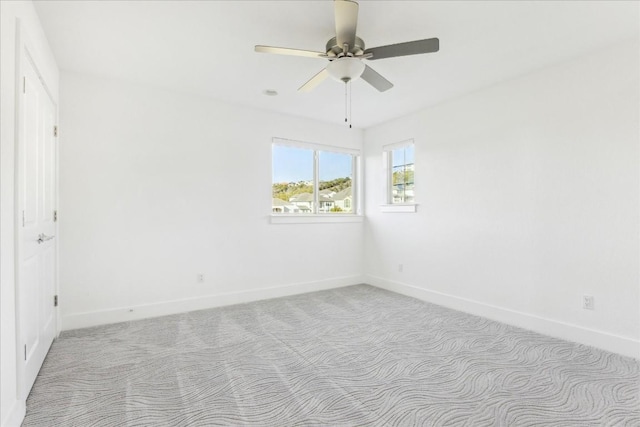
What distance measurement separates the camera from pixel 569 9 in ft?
7.01

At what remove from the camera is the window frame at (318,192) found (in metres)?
4.42

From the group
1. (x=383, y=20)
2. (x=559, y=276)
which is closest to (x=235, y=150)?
(x=383, y=20)

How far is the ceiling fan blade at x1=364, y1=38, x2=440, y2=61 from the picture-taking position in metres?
2.01

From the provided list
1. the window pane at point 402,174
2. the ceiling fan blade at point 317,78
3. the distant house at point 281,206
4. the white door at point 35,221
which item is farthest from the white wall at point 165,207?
the ceiling fan blade at point 317,78

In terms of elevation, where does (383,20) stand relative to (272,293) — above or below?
above

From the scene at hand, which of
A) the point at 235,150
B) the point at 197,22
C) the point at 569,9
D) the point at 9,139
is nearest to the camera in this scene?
the point at 9,139

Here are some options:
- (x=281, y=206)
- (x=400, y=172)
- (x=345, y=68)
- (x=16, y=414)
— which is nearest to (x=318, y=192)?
(x=281, y=206)

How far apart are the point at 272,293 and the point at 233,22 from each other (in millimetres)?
3119

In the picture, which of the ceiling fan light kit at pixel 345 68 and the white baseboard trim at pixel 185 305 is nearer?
the ceiling fan light kit at pixel 345 68

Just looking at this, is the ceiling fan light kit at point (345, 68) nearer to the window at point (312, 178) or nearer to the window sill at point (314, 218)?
the window at point (312, 178)

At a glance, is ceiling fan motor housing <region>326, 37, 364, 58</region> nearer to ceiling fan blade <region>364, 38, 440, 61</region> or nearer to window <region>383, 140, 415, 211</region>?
ceiling fan blade <region>364, 38, 440, 61</region>

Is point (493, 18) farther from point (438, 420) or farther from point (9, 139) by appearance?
point (9, 139)

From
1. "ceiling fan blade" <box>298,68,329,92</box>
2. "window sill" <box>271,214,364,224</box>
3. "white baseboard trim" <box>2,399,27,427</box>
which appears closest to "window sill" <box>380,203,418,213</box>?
"window sill" <box>271,214,364,224</box>

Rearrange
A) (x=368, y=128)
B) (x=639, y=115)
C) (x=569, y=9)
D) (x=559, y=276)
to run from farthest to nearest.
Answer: (x=368, y=128) < (x=559, y=276) < (x=639, y=115) < (x=569, y=9)
